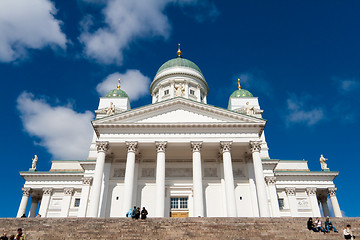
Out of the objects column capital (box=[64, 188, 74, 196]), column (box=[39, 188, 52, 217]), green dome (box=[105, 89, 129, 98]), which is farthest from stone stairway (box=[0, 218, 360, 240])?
green dome (box=[105, 89, 129, 98])

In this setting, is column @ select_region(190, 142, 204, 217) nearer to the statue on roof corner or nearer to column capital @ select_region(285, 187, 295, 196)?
column capital @ select_region(285, 187, 295, 196)

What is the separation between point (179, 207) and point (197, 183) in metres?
4.12

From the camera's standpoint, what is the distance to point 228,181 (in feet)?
82.2

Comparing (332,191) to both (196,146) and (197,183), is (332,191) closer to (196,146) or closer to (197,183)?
(196,146)

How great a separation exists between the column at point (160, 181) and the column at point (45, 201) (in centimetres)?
1954

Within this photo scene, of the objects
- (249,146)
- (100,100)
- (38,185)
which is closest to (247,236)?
(249,146)

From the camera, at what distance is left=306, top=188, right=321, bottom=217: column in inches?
1465

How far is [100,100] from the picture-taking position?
45.0 m

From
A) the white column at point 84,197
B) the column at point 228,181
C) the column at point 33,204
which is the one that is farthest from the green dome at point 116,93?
the column at point 228,181

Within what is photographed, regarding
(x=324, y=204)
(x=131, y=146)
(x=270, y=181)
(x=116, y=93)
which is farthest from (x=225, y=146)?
(x=116, y=93)

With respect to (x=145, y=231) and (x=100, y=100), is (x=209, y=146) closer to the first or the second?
(x=145, y=231)

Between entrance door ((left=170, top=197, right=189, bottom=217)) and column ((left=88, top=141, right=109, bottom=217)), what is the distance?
6.87 metres

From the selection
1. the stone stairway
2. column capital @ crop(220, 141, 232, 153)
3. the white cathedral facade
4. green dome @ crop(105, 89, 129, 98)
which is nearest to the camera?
the stone stairway

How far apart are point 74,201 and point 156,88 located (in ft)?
68.7
